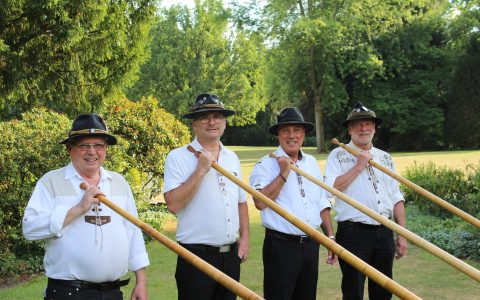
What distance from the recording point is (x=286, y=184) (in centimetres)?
497

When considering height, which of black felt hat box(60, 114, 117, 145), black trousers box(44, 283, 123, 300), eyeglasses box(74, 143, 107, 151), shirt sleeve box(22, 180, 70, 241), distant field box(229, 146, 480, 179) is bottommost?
distant field box(229, 146, 480, 179)

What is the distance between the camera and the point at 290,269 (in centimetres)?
475

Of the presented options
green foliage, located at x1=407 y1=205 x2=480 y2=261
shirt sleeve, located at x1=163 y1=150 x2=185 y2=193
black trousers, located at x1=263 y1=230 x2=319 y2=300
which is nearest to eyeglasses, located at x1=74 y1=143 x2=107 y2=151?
shirt sleeve, located at x1=163 y1=150 x2=185 y2=193

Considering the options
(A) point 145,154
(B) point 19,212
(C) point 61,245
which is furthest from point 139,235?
(A) point 145,154

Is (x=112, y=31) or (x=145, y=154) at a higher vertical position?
(x=112, y=31)

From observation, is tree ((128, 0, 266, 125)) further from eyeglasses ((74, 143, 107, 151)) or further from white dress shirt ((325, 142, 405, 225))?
eyeglasses ((74, 143, 107, 151))

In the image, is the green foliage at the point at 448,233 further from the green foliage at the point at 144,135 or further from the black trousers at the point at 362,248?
the green foliage at the point at 144,135

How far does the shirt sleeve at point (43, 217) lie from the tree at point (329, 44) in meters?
36.0

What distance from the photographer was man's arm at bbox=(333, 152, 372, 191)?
5293mm

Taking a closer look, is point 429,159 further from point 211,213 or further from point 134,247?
point 134,247

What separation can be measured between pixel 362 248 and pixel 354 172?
2.37 feet

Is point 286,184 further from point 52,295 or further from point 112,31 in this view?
point 112,31

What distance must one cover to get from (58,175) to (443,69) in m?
41.6

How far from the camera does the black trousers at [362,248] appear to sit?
5.28 metres
